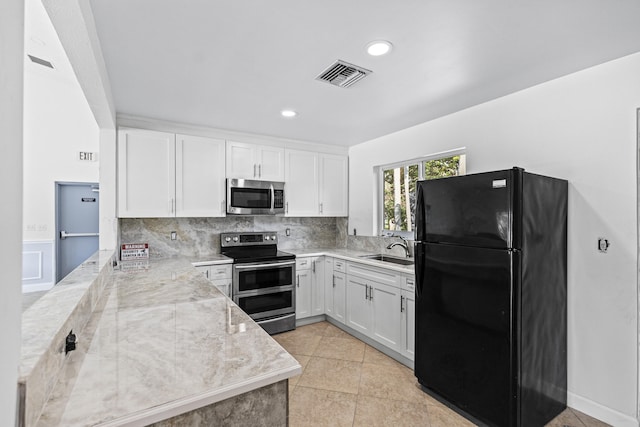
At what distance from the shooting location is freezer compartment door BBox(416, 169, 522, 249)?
6.28ft

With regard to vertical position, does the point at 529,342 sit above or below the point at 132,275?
below

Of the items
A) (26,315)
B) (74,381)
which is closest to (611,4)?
(74,381)

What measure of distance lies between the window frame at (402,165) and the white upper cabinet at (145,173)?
7.91 ft

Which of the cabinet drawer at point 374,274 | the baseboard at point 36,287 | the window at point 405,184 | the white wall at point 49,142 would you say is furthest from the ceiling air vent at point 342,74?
the baseboard at point 36,287

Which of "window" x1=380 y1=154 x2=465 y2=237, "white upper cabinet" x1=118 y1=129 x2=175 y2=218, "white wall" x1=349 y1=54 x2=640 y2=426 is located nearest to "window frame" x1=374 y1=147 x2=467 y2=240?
"window" x1=380 y1=154 x2=465 y2=237

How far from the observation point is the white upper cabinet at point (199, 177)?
3.35 m

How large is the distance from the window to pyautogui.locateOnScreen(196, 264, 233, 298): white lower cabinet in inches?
76.5

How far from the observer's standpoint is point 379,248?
13.1 feet

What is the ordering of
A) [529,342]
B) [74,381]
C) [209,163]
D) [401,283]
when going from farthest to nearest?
1. [209,163]
2. [401,283]
3. [529,342]
4. [74,381]

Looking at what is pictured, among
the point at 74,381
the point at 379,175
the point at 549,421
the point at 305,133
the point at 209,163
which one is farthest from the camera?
the point at 379,175

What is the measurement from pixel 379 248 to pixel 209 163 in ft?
7.35

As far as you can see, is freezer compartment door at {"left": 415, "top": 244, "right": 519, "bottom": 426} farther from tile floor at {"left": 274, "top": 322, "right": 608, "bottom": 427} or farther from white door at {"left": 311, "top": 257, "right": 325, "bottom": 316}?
white door at {"left": 311, "top": 257, "right": 325, "bottom": 316}

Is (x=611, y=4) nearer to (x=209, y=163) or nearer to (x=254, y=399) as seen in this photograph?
(x=254, y=399)

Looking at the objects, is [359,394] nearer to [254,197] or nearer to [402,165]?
[254,197]
